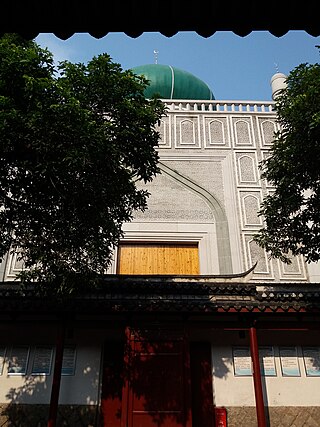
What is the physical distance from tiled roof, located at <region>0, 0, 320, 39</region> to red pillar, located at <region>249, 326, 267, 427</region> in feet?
25.9

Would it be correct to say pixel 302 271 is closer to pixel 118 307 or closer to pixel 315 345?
pixel 315 345

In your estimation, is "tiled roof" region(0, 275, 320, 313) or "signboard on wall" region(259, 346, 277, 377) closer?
"tiled roof" region(0, 275, 320, 313)

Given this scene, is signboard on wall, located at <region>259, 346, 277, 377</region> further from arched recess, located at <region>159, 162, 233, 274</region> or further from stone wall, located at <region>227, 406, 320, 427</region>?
arched recess, located at <region>159, 162, 233, 274</region>

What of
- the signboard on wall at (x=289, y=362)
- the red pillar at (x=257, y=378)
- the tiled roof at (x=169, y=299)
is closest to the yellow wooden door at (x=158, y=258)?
the tiled roof at (x=169, y=299)

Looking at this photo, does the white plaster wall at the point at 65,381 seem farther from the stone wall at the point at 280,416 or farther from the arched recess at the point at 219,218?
the arched recess at the point at 219,218

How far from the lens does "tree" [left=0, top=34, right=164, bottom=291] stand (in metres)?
6.71

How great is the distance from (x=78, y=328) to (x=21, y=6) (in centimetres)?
837

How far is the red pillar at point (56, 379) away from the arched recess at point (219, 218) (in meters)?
5.80

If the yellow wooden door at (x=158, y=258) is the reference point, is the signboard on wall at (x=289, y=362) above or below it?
below

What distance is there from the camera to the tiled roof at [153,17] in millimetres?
2439

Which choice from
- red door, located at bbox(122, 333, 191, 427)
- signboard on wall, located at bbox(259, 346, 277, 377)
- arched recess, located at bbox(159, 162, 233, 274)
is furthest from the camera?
arched recess, located at bbox(159, 162, 233, 274)

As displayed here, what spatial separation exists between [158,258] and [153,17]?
11.3m

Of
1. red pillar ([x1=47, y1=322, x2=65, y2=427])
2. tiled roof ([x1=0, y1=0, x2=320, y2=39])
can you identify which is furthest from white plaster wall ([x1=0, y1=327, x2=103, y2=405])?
tiled roof ([x1=0, y1=0, x2=320, y2=39])

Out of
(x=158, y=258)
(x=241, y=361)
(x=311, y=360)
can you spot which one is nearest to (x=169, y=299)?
(x=241, y=361)
